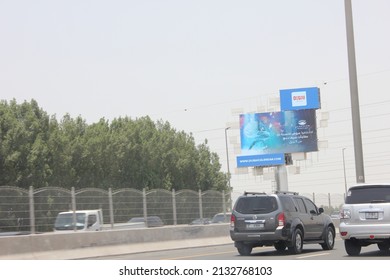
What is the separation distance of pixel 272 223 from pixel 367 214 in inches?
138

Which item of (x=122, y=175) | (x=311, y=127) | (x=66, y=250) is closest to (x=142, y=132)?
(x=122, y=175)

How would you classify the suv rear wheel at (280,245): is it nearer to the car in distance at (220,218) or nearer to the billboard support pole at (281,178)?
the car in distance at (220,218)

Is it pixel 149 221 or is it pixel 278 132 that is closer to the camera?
pixel 149 221

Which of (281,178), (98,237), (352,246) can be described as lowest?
(352,246)

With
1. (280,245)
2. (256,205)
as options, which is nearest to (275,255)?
(280,245)

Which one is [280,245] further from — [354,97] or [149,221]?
[149,221]

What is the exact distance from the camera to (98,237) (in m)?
26.5

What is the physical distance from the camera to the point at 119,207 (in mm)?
29188

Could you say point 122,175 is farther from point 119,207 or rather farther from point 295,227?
point 295,227

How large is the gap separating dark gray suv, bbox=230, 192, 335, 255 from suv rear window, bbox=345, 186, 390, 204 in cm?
288

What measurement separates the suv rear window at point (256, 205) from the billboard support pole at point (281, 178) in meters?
40.7

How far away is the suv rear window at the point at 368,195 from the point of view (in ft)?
65.4

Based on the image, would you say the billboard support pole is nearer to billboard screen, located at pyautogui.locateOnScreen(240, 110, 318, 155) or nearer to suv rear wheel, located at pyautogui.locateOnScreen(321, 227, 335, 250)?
billboard screen, located at pyautogui.locateOnScreen(240, 110, 318, 155)

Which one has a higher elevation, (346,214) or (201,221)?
(346,214)
